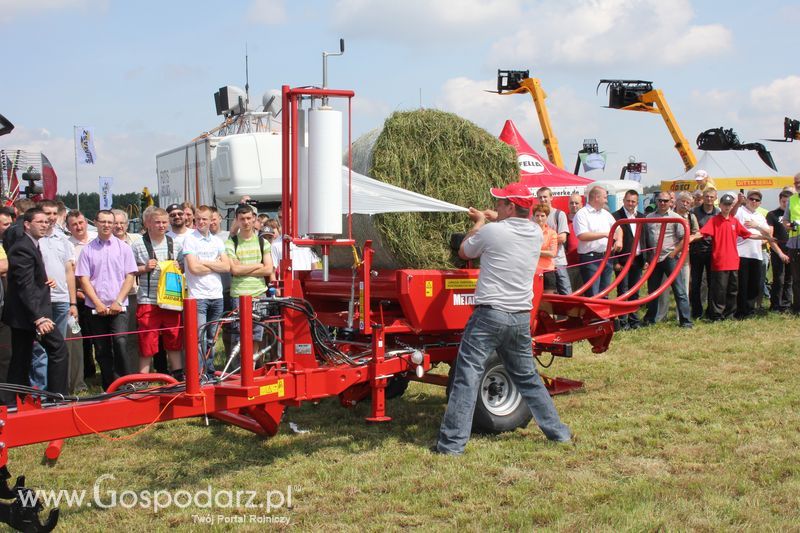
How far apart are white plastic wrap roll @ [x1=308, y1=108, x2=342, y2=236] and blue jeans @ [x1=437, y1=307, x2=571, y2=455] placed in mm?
1209

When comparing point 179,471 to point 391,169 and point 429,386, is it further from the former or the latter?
point 429,386

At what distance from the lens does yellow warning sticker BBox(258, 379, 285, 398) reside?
4.92 meters

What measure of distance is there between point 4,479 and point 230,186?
31.0 feet

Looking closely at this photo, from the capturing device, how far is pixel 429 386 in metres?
7.84

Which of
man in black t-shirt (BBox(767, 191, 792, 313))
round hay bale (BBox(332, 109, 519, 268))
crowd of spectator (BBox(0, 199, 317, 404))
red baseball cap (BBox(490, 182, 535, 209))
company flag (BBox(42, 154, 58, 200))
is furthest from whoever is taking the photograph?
company flag (BBox(42, 154, 58, 200))

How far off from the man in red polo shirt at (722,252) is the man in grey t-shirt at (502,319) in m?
6.33

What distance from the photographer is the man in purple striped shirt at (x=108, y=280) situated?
25.6 feet

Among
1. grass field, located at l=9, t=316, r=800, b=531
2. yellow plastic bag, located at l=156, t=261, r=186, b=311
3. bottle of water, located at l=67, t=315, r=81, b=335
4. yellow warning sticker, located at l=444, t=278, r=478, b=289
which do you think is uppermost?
yellow warning sticker, located at l=444, t=278, r=478, b=289

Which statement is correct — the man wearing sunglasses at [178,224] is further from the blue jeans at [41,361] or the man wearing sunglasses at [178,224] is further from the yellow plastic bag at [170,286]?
the blue jeans at [41,361]

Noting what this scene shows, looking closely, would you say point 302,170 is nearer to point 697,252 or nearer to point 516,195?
point 516,195

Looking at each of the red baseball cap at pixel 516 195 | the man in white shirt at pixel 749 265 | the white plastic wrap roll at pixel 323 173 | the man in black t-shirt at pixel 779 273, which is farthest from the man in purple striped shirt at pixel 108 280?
the man in black t-shirt at pixel 779 273

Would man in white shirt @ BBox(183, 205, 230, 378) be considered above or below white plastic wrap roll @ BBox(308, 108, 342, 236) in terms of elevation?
below

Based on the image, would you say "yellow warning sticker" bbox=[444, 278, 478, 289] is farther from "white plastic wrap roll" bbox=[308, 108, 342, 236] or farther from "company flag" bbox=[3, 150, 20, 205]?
"company flag" bbox=[3, 150, 20, 205]

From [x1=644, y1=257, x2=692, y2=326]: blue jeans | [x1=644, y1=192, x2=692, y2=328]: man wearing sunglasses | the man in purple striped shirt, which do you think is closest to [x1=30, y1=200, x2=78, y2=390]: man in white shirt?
the man in purple striped shirt
